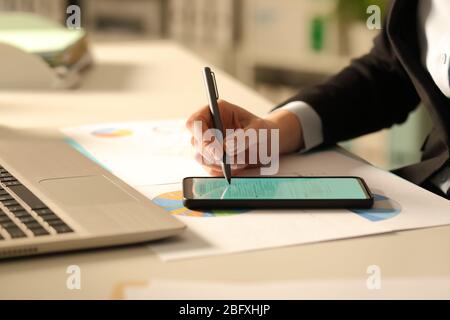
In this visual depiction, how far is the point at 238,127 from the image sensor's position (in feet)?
3.04

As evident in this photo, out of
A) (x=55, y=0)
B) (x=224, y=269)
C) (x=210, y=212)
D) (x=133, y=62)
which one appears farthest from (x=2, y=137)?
(x=55, y=0)

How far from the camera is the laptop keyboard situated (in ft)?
2.00

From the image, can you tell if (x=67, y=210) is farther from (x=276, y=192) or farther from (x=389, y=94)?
(x=389, y=94)

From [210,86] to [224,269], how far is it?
253mm

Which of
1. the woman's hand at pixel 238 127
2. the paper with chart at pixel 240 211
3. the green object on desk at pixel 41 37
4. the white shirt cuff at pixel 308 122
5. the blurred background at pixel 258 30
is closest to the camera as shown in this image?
the paper with chart at pixel 240 211

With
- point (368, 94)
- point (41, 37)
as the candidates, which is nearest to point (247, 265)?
point (368, 94)

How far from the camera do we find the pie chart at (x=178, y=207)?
72cm

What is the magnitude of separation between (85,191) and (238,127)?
0.85 ft

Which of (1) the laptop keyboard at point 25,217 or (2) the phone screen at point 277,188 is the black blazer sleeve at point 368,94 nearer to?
(2) the phone screen at point 277,188

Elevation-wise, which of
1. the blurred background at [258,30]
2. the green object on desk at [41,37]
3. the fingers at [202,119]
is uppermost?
the green object on desk at [41,37]

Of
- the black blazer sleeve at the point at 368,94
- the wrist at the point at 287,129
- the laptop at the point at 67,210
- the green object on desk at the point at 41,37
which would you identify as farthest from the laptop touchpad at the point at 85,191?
the green object on desk at the point at 41,37

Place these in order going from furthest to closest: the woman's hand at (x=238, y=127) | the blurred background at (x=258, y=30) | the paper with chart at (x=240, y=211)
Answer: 1. the blurred background at (x=258, y=30)
2. the woman's hand at (x=238, y=127)
3. the paper with chart at (x=240, y=211)

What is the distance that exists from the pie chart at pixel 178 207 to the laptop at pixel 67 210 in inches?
1.3

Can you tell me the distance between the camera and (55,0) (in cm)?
292
